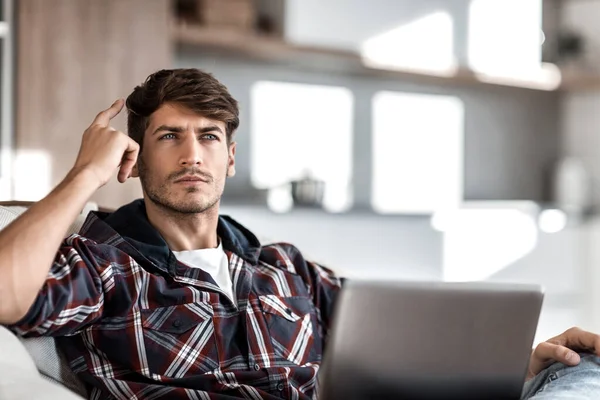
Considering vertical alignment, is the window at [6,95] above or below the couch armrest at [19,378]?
above

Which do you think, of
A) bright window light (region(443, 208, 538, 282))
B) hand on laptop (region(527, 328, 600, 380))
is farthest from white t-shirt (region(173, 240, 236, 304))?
bright window light (region(443, 208, 538, 282))

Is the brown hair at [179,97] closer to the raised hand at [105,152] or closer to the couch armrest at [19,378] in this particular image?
the raised hand at [105,152]

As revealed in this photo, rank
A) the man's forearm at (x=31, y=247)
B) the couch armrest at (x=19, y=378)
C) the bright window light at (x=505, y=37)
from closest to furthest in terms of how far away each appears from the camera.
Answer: the couch armrest at (x=19, y=378), the man's forearm at (x=31, y=247), the bright window light at (x=505, y=37)

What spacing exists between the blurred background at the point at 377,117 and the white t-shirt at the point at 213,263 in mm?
1952

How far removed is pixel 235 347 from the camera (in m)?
1.74

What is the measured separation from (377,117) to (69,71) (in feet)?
6.74

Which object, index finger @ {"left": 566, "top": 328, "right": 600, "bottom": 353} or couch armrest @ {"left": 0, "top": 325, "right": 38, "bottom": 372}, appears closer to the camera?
couch armrest @ {"left": 0, "top": 325, "right": 38, "bottom": 372}

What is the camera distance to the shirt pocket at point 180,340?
5.42 ft

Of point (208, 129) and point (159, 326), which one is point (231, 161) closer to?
point (208, 129)

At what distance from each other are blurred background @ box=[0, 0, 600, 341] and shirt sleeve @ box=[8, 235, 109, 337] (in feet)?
7.00

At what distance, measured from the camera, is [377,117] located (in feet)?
16.9

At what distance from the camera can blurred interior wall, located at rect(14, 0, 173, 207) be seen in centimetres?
365

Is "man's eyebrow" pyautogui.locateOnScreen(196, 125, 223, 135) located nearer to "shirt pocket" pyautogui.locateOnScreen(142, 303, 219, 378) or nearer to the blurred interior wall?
"shirt pocket" pyautogui.locateOnScreen(142, 303, 219, 378)

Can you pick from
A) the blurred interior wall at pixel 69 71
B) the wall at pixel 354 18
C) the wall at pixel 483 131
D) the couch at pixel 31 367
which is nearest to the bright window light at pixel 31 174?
the blurred interior wall at pixel 69 71
